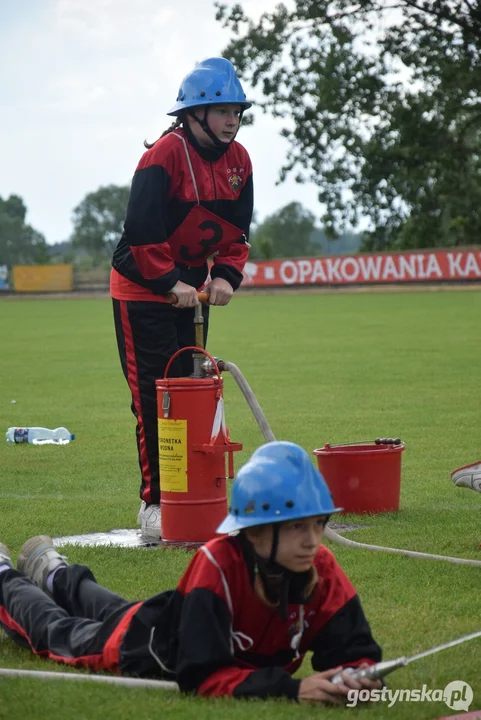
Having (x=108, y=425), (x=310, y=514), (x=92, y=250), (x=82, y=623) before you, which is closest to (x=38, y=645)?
(x=82, y=623)

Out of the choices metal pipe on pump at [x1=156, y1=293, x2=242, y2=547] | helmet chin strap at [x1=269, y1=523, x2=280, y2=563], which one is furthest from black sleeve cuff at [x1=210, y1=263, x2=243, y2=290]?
helmet chin strap at [x1=269, y1=523, x2=280, y2=563]

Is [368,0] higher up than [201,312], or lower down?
higher up

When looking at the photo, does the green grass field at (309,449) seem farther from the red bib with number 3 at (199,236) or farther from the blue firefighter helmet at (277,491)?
the red bib with number 3 at (199,236)

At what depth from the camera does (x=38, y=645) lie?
14.5 feet

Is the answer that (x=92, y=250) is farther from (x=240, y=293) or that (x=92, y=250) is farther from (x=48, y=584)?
(x=48, y=584)

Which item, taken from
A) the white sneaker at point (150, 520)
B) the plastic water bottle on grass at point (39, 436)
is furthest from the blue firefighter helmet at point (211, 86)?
the plastic water bottle on grass at point (39, 436)

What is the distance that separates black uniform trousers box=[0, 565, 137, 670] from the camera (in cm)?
423

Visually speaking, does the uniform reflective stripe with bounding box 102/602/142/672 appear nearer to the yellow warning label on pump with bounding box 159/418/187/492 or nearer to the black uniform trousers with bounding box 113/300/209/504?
the yellow warning label on pump with bounding box 159/418/187/492

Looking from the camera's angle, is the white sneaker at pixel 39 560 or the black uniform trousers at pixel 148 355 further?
the black uniform trousers at pixel 148 355

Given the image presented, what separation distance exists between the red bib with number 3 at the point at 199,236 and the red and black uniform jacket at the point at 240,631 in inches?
114

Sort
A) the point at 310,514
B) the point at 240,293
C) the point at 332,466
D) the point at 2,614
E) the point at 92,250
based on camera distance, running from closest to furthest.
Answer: the point at 310,514, the point at 2,614, the point at 332,466, the point at 240,293, the point at 92,250

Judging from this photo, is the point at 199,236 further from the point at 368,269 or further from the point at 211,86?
the point at 368,269

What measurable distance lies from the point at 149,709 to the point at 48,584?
1.27m

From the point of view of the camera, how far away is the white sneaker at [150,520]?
6465 millimetres
